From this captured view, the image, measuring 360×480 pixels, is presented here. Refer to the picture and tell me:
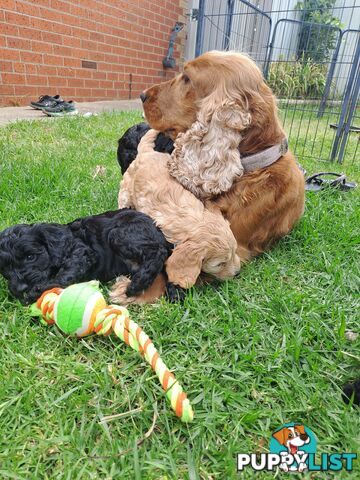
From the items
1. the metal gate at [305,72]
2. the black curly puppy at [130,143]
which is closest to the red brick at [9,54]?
the metal gate at [305,72]

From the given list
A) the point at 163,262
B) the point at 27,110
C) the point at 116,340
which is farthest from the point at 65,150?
the point at 116,340

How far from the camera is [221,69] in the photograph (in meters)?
2.04

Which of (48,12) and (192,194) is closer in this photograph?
(192,194)

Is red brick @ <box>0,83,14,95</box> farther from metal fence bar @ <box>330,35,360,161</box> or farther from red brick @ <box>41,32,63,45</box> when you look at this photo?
metal fence bar @ <box>330,35,360,161</box>

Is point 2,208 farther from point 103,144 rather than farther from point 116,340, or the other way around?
point 103,144

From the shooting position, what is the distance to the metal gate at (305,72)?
15.6ft

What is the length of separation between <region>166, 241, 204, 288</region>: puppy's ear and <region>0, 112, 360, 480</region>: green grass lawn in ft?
0.33

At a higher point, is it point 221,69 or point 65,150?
point 221,69

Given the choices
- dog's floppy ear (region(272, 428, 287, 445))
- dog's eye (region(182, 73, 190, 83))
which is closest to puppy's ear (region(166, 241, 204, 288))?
dog's floppy ear (region(272, 428, 287, 445))

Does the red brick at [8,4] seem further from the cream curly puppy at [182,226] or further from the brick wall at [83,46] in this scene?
the cream curly puppy at [182,226]

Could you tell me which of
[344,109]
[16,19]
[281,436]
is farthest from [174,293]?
[16,19]

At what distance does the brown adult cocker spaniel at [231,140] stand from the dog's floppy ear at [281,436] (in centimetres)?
106

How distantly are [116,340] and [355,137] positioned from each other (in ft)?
22.3

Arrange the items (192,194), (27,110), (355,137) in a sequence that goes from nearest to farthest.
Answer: (192,194), (27,110), (355,137)
